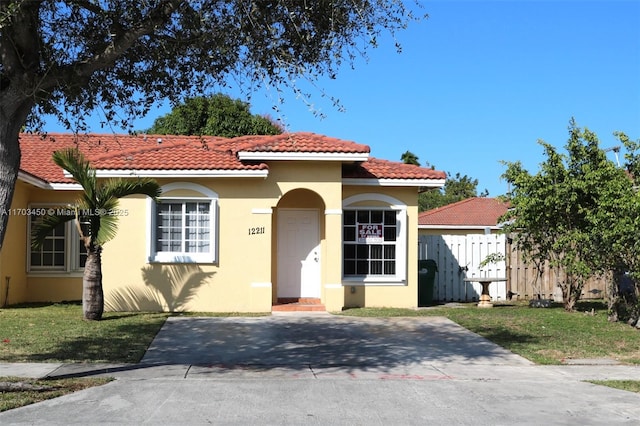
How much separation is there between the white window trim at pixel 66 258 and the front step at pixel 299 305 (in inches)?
208

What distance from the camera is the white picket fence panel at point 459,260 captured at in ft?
63.4

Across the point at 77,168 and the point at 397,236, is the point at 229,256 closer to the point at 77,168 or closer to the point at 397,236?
the point at 77,168

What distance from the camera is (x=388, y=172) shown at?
1694cm

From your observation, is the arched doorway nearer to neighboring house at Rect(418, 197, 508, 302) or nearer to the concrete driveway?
the concrete driveway

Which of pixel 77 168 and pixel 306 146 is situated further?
pixel 306 146

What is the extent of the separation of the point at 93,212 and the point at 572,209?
10.2 m

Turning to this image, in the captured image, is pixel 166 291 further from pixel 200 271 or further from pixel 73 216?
pixel 73 216

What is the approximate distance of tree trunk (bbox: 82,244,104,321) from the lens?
14.1 m

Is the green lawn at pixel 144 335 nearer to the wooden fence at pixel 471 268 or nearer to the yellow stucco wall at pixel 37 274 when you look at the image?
the yellow stucco wall at pixel 37 274

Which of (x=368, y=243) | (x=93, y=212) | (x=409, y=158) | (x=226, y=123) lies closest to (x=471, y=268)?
(x=368, y=243)

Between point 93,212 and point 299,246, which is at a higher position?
point 93,212

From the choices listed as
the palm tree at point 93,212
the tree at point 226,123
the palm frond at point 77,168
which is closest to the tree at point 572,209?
the palm tree at point 93,212

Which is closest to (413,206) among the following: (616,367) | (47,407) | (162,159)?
(162,159)

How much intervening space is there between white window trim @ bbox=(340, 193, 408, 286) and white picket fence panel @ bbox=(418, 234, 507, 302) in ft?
8.17
